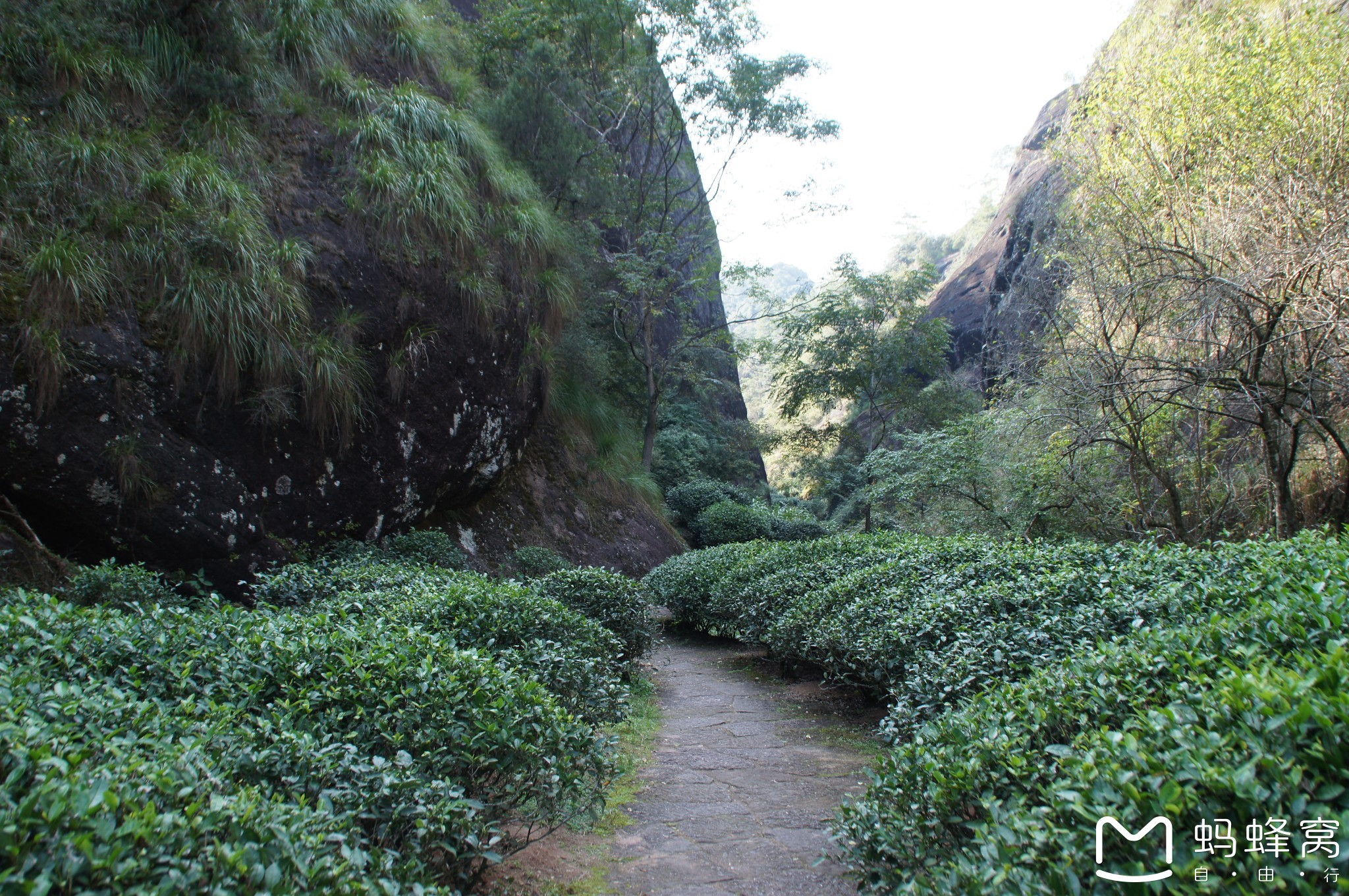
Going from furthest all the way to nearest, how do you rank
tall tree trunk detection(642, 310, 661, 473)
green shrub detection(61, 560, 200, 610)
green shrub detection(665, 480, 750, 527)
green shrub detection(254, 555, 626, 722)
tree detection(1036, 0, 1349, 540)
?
1. green shrub detection(665, 480, 750, 527)
2. tall tree trunk detection(642, 310, 661, 473)
3. tree detection(1036, 0, 1349, 540)
4. green shrub detection(61, 560, 200, 610)
5. green shrub detection(254, 555, 626, 722)

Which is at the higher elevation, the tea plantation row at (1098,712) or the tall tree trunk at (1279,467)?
the tall tree trunk at (1279,467)

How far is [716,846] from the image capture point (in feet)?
9.84

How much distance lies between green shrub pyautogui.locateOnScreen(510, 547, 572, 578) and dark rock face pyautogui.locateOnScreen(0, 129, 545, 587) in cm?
102

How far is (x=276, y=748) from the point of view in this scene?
6.81 feet

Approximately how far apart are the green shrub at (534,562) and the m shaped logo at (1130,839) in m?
7.50

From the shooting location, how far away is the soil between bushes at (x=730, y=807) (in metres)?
2.70

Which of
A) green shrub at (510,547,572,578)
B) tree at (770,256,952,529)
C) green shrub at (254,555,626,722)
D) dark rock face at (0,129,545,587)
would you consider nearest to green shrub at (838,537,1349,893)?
green shrub at (254,555,626,722)

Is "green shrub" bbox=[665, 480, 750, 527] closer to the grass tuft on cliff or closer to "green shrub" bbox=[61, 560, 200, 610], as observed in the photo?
Result: the grass tuft on cliff

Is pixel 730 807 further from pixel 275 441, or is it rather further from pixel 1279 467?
pixel 1279 467

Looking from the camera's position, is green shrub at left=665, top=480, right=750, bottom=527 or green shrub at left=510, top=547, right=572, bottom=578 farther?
green shrub at left=665, top=480, right=750, bottom=527

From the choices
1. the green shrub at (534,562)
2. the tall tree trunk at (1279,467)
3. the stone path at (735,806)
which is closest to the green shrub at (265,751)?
the stone path at (735,806)

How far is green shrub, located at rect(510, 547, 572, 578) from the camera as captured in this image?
29.0 feet

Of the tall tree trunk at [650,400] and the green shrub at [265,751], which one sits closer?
the green shrub at [265,751]

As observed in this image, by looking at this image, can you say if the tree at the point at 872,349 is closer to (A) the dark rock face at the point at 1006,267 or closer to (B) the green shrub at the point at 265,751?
(A) the dark rock face at the point at 1006,267
